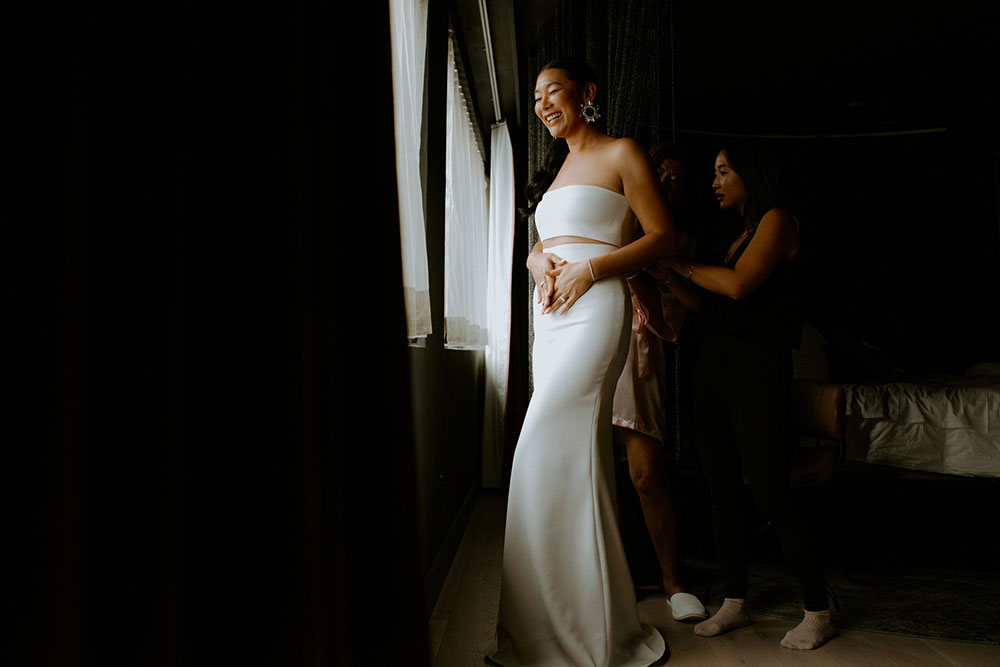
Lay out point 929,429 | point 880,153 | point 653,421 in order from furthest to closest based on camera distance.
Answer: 1. point 880,153
2. point 929,429
3. point 653,421

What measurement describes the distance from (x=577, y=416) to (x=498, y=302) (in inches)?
104

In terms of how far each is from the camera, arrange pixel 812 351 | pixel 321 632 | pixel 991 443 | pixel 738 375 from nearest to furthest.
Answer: pixel 321 632, pixel 738 375, pixel 991 443, pixel 812 351

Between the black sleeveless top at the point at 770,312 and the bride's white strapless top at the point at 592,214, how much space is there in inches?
17.2

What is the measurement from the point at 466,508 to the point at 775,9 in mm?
3658

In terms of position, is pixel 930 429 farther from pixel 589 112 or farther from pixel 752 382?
pixel 589 112

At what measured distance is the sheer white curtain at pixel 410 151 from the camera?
67.3 inches

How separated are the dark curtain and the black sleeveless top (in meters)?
1.52

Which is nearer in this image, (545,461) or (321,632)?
(321,632)

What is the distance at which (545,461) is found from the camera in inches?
67.1

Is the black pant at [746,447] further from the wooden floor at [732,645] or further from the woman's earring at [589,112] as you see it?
the woman's earring at [589,112]

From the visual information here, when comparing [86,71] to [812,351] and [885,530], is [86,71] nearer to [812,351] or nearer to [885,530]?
[885,530]

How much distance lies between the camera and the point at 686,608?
6.78 feet

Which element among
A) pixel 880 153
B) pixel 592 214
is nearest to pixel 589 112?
pixel 592 214

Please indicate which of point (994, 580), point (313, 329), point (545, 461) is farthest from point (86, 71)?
point (994, 580)
